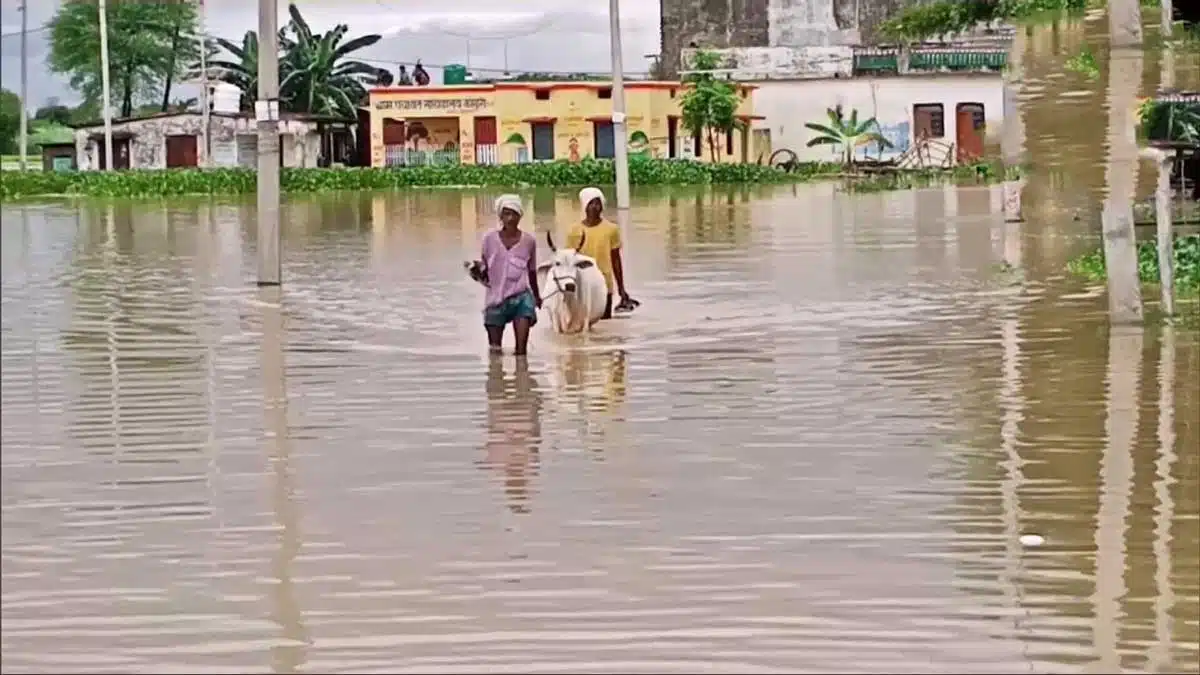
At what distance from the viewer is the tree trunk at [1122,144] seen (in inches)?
466

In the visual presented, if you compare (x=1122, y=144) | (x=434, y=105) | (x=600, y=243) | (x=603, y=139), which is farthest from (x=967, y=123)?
(x=1122, y=144)

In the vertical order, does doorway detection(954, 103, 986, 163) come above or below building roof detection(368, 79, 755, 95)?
below

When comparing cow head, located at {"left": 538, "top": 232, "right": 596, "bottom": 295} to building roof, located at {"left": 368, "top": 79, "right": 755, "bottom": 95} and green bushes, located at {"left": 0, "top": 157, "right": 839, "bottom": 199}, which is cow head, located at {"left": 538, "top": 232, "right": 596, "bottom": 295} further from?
building roof, located at {"left": 368, "top": 79, "right": 755, "bottom": 95}

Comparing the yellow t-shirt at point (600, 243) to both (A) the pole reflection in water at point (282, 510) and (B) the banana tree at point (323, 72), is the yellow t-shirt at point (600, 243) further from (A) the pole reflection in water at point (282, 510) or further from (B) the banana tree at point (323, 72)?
(B) the banana tree at point (323, 72)

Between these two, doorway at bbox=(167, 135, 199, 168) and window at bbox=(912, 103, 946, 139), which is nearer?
window at bbox=(912, 103, 946, 139)

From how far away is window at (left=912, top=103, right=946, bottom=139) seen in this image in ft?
186

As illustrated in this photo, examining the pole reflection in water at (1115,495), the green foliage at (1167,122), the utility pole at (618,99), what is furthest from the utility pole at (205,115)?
the pole reflection in water at (1115,495)

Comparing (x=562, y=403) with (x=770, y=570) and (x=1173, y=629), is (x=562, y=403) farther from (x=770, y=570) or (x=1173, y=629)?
(x=1173, y=629)

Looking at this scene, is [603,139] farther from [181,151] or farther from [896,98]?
[181,151]

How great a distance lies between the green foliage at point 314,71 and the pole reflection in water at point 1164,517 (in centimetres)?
4924

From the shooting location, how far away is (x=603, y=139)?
57.1 meters

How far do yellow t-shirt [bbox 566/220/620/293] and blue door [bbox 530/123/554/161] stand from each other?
42979mm

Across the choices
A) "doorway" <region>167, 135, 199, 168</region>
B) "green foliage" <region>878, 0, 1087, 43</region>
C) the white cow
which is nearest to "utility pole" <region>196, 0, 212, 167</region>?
"doorway" <region>167, 135, 199, 168</region>

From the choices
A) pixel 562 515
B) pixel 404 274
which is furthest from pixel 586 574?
pixel 404 274
